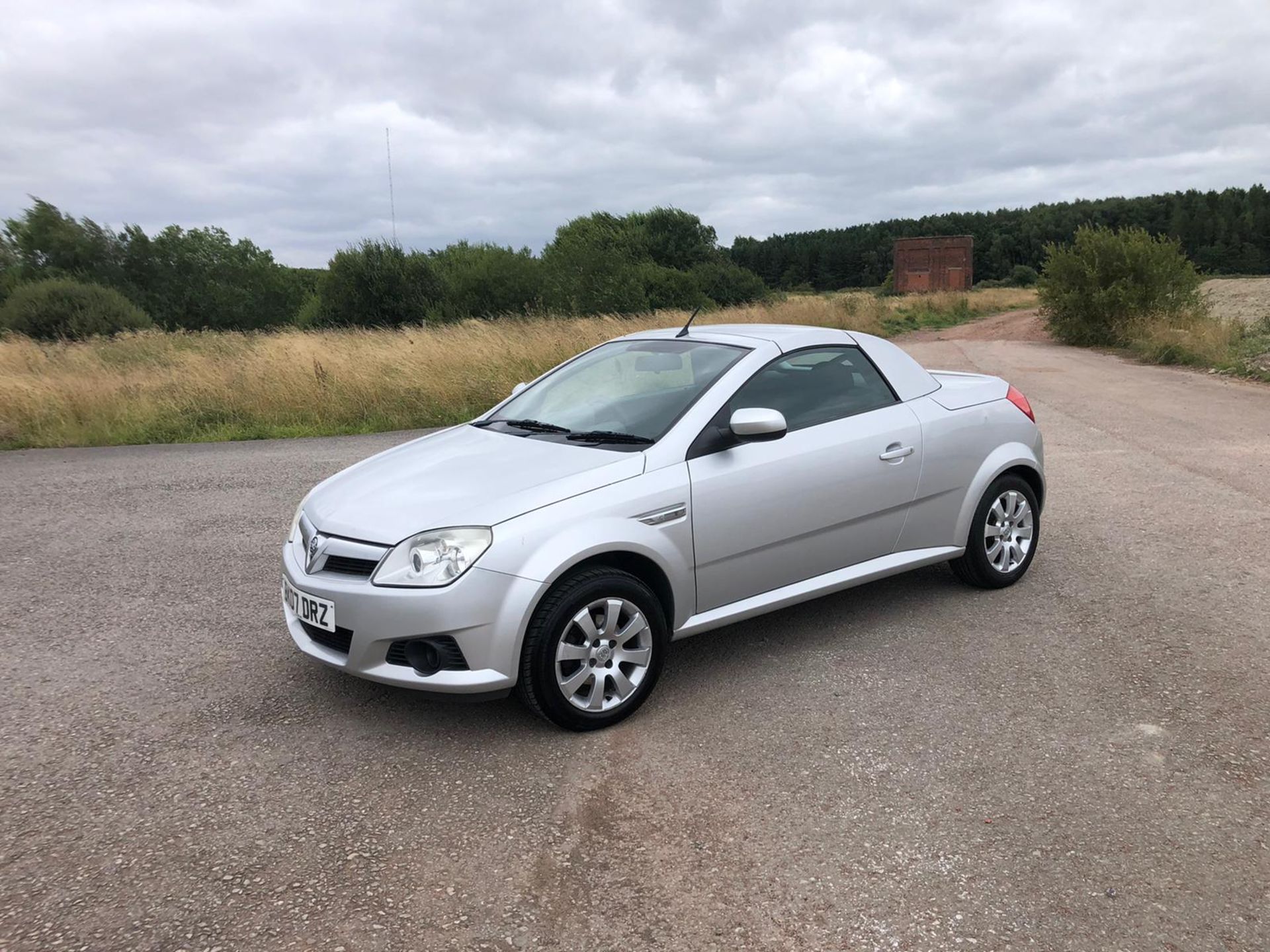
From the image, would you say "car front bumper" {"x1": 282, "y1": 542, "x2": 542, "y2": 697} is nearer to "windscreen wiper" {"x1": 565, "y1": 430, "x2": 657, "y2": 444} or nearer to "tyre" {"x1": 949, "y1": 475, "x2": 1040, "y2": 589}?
"windscreen wiper" {"x1": 565, "y1": 430, "x2": 657, "y2": 444}

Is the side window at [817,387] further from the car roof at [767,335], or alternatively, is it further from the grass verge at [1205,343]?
the grass verge at [1205,343]

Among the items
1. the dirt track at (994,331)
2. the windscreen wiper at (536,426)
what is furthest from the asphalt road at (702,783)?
the dirt track at (994,331)

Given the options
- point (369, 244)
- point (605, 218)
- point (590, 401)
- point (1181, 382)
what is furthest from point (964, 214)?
point (590, 401)

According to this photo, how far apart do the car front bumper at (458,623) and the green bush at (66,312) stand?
29.1 m

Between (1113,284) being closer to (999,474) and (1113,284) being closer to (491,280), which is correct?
(999,474)

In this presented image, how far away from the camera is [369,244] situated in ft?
120

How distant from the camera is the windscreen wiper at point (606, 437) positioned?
4066 mm

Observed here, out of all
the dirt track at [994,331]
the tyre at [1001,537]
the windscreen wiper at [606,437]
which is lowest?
the dirt track at [994,331]

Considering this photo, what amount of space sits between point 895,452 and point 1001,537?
42.5 inches

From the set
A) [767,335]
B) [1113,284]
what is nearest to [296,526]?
[767,335]

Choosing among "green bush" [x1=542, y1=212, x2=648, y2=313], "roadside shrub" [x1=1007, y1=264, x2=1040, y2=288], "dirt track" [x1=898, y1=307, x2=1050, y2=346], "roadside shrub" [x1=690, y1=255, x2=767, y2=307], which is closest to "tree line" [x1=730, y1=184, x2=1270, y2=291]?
"roadside shrub" [x1=1007, y1=264, x2=1040, y2=288]

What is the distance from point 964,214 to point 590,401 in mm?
132309

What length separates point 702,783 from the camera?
3262mm

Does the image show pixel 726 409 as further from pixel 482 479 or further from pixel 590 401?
pixel 482 479
